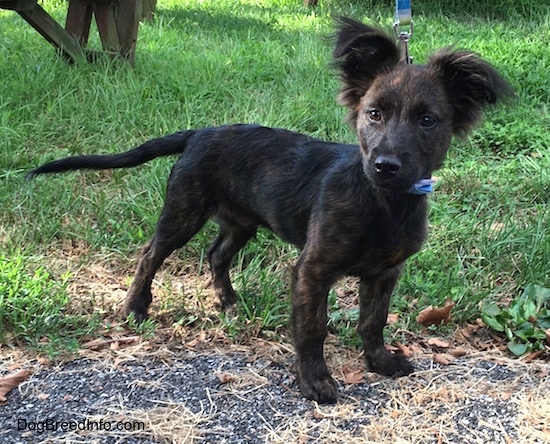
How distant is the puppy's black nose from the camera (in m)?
2.46

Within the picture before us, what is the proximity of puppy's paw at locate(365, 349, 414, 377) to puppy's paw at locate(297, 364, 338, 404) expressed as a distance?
11.4 inches

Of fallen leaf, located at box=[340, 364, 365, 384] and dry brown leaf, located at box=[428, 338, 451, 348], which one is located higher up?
dry brown leaf, located at box=[428, 338, 451, 348]

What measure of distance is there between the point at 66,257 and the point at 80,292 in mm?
429

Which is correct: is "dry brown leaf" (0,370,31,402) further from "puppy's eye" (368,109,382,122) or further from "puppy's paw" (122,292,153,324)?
"puppy's eye" (368,109,382,122)

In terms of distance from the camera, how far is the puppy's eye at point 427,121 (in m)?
2.65

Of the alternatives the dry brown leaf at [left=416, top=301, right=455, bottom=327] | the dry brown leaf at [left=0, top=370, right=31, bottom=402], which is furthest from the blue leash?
the dry brown leaf at [left=0, top=370, right=31, bottom=402]

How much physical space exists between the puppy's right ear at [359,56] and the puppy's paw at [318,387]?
1.19 m

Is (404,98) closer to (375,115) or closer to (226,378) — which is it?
(375,115)

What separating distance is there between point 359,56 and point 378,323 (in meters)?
1.24

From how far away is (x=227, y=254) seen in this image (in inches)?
146

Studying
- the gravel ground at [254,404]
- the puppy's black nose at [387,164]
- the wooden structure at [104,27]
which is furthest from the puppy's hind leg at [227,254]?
the wooden structure at [104,27]

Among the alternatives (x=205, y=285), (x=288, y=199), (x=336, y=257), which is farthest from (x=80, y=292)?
(x=336, y=257)

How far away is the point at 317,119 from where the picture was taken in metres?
5.53

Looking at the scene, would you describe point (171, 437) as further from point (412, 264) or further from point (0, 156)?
point (0, 156)
